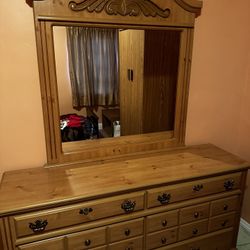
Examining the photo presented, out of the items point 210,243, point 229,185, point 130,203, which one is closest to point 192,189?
point 229,185

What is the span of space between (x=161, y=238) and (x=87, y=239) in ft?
1.59

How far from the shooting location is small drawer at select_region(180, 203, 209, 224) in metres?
1.52

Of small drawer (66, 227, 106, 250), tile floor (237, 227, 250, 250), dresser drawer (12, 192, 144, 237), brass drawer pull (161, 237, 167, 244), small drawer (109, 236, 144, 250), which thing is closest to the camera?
dresser drawer (12, 192, 144, 237)

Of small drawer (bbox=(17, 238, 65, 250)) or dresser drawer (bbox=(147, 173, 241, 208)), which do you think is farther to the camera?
dresser drawer (bbox=(147, 173, 241, 208))

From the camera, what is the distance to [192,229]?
1589 mm

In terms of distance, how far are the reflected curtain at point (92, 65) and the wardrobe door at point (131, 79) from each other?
6cm

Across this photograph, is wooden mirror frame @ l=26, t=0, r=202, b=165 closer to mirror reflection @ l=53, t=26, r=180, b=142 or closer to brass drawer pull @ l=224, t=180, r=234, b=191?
mirror reflection @ l=53, t=26, r=180, b=142

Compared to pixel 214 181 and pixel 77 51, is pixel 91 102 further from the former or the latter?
pixel 214 181

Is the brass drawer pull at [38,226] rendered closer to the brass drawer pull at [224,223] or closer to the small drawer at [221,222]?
the small drawer at [221,222]

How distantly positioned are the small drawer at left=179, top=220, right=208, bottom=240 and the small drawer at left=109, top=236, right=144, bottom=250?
290mm

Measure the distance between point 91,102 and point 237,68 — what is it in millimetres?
1206

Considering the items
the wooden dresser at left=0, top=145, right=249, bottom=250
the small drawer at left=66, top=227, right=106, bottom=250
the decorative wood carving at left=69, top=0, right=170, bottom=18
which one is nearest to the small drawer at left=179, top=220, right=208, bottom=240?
the wooden dresser at left=0, top=145, right=249, bottom=250

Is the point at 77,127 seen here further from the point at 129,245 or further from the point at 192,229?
the point at 192,229

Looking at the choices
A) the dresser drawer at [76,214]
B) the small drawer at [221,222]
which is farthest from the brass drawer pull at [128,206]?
the small drawer at [221,222]
